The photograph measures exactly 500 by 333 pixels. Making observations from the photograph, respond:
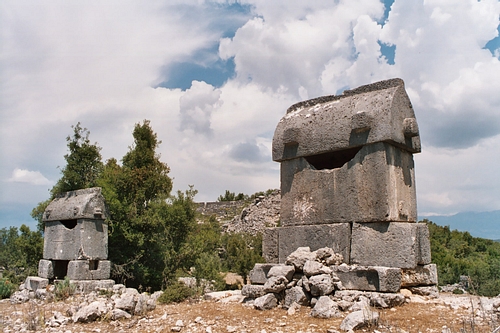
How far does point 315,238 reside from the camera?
6.30m

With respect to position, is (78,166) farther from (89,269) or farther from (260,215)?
(260,215)

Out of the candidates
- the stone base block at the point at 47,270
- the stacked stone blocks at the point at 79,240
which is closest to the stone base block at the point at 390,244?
the stacked stone blocks at the point at 79,240

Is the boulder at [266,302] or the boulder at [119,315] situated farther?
the boulder at [119,315]

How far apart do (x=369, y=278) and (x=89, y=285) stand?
7.39 m

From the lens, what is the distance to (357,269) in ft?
18.6

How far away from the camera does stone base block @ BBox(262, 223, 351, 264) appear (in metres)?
6.03

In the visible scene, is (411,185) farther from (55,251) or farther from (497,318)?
(55,251)

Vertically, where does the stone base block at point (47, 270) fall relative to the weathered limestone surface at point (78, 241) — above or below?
below

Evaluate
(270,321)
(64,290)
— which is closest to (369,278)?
(270,321)

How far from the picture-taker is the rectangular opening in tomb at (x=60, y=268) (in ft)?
38.7

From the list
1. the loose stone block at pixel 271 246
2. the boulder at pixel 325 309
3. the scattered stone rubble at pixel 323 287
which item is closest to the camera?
the boulder at pixel 325 309

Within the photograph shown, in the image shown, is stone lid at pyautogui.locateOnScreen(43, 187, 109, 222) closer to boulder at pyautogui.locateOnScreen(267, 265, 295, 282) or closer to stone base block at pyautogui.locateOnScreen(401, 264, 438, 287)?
boulder at pyautogui.locateOnScreen(267, 265, 295, 282)

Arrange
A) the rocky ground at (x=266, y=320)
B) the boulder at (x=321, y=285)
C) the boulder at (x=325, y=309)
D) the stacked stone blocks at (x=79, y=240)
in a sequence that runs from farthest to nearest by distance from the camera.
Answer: the stacked stone blocks at (x=79, y=240)
the boulder at (x=321, y=285)
the boulder at (x=325, y=309)
the rocky ground at (x=266, y=320)

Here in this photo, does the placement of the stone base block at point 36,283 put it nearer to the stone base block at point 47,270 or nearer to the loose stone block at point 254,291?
the stone base block at point 47,270
